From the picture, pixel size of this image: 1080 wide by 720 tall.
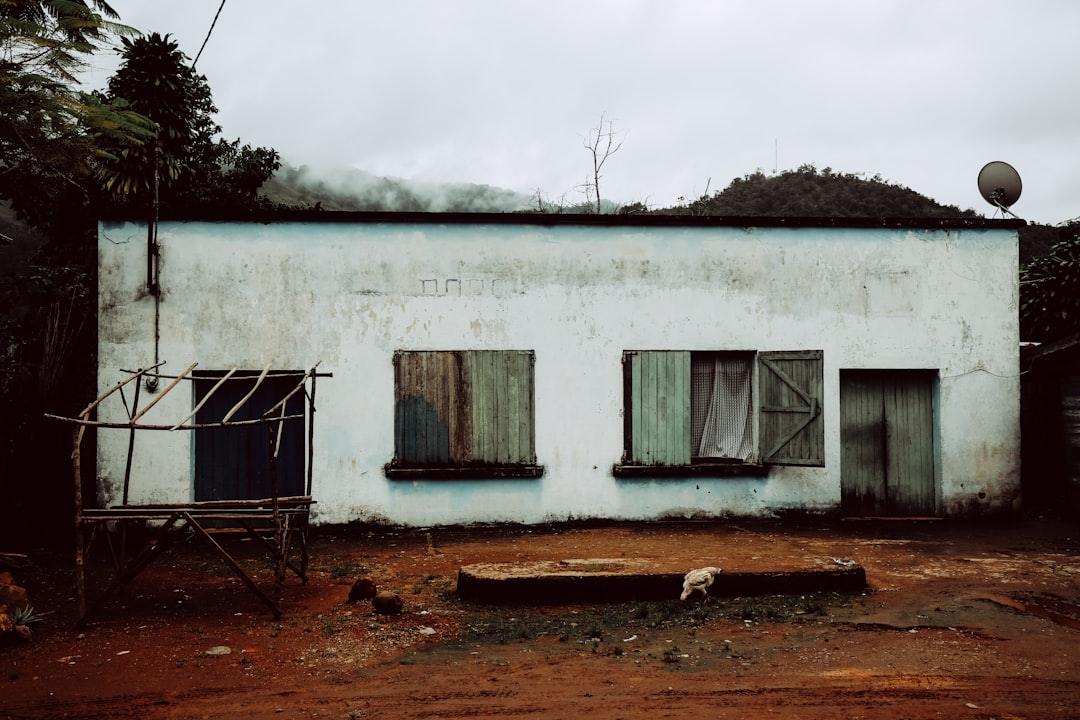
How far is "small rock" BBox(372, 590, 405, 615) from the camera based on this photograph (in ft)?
19.5

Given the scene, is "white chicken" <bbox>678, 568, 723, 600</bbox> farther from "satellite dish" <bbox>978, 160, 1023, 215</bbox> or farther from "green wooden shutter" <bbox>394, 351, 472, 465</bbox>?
"satellite dish" <bbox>978, 160, 1023, 215</bbox>

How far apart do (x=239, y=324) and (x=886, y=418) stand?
310 inches

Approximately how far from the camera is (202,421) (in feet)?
29.6

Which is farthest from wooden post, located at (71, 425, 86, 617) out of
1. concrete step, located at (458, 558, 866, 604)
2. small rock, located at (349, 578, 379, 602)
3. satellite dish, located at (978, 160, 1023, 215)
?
satellite dish, located at (978, 160, 1023, 215)

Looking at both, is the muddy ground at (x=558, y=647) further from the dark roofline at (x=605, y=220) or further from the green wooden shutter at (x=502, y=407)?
the dark roofline at (x=605, y=220)

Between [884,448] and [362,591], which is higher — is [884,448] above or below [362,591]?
above

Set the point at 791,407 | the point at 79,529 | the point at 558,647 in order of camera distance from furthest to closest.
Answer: the point at 791,407 < the point at 79,529 < the point at 558,647

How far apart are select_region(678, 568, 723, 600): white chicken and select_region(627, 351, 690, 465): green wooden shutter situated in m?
3.10

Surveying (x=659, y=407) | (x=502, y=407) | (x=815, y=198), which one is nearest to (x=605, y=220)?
(x=659, y=407)

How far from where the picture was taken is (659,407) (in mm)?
9414

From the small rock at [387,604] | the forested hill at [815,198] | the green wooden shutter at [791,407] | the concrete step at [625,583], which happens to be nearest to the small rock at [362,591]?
the small rock at [387,604]

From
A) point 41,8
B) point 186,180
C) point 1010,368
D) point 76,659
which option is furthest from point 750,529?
point 186,180

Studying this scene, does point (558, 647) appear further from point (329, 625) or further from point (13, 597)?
point (13, 597)

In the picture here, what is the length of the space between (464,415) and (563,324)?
1.59 metres
